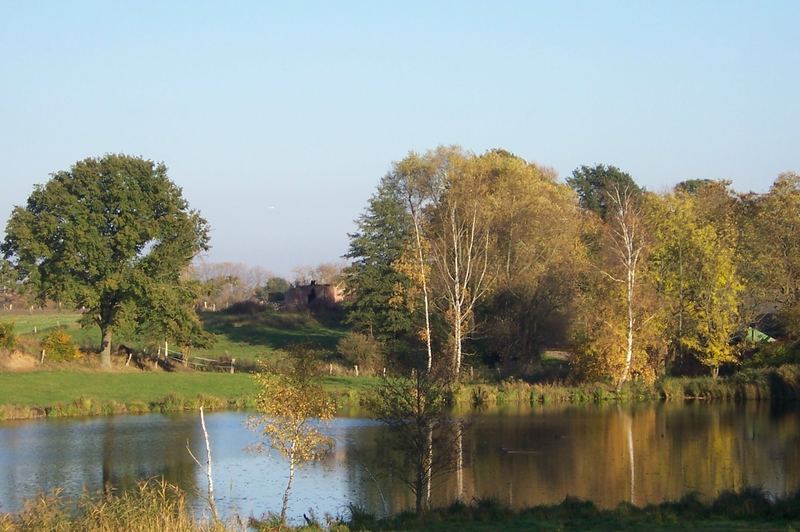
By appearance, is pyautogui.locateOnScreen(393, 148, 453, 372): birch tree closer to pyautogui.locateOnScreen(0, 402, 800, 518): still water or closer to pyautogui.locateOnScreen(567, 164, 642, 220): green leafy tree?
pyautogui.locateOnScreen(0, 402, 800, 518): still water

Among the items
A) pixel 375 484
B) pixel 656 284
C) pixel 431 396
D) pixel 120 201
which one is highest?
pixel 120 201

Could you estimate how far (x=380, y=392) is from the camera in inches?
838

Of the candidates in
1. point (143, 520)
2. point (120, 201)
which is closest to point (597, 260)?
point (120, 201)

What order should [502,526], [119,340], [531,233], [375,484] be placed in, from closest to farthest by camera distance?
[502,526], [375,484], [531,233], [119,340]

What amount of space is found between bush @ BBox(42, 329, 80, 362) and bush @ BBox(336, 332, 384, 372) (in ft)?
49.8

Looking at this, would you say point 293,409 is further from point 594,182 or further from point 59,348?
point 594,182

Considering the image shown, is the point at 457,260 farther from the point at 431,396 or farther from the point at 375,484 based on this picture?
the point at 431,396

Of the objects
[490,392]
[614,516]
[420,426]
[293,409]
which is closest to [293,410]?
[293,409]

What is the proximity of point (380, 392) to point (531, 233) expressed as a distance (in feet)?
116

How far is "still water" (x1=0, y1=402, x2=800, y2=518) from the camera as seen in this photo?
78.8ft

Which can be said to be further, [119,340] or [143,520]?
[119,340]

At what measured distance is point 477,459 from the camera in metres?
29.5

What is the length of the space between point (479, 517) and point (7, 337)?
37.3 meters

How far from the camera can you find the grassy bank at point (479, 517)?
47.3 ft
